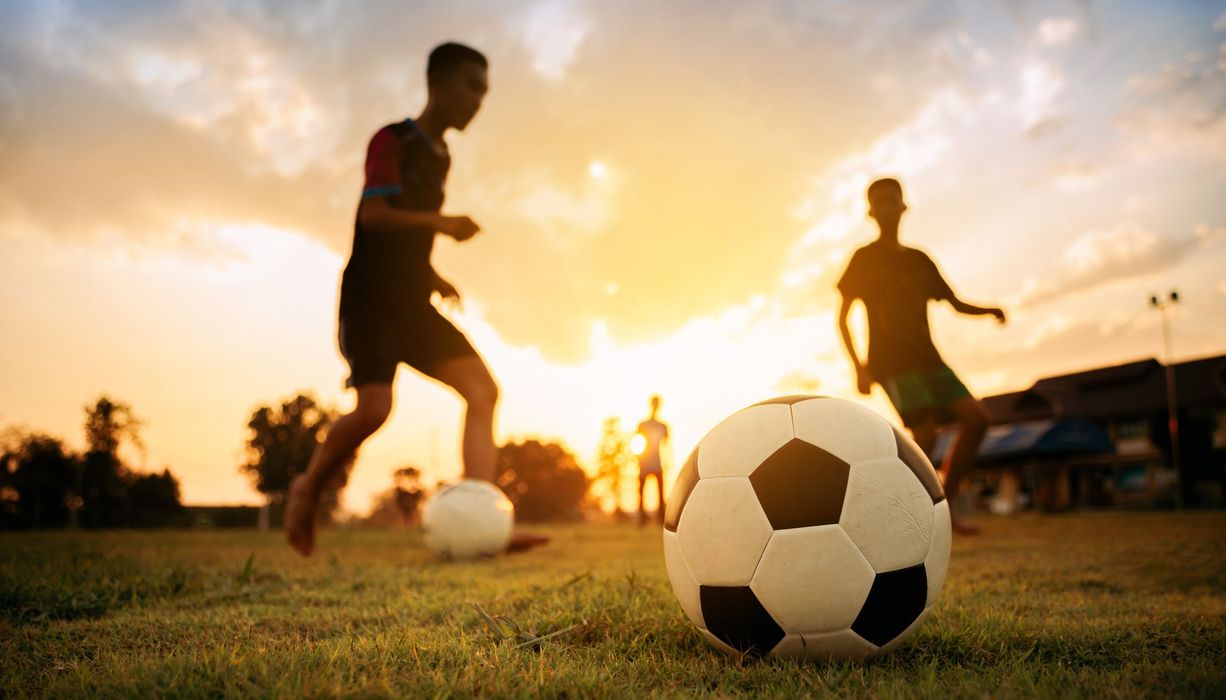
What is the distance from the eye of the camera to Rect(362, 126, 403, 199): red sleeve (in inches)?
195

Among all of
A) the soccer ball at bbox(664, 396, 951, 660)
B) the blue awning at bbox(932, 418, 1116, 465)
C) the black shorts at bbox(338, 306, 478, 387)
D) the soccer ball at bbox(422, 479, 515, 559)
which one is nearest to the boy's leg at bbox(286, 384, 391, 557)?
the black shorts at bbox(338, 306, 478, 387)

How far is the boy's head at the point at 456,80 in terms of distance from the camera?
5.29 meters

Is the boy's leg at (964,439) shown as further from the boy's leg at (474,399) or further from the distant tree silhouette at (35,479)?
A: the distant tree silhouette at (35,479)

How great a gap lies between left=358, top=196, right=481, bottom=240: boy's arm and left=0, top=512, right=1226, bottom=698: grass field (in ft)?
7.51

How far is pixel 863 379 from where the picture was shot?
6.49 meters

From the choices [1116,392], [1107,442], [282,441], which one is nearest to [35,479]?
[282,441]

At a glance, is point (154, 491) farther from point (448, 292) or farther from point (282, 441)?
point (448, 292)

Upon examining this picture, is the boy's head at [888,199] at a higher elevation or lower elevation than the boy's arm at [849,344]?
higher

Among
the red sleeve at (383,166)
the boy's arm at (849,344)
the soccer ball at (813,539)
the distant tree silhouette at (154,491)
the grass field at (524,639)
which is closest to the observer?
the grass field at (524,639)

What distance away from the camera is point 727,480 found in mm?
2043

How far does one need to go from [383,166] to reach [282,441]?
50341 millimetres

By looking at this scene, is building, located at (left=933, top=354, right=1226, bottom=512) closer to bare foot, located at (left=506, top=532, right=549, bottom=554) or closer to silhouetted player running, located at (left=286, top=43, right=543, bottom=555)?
bare foot, located at (left=506, top=532, right=549, bottom=554)

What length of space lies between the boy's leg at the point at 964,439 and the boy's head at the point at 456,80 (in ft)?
16.1

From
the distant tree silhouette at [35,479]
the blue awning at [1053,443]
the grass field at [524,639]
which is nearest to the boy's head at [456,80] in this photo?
the grass field at [524,639]
